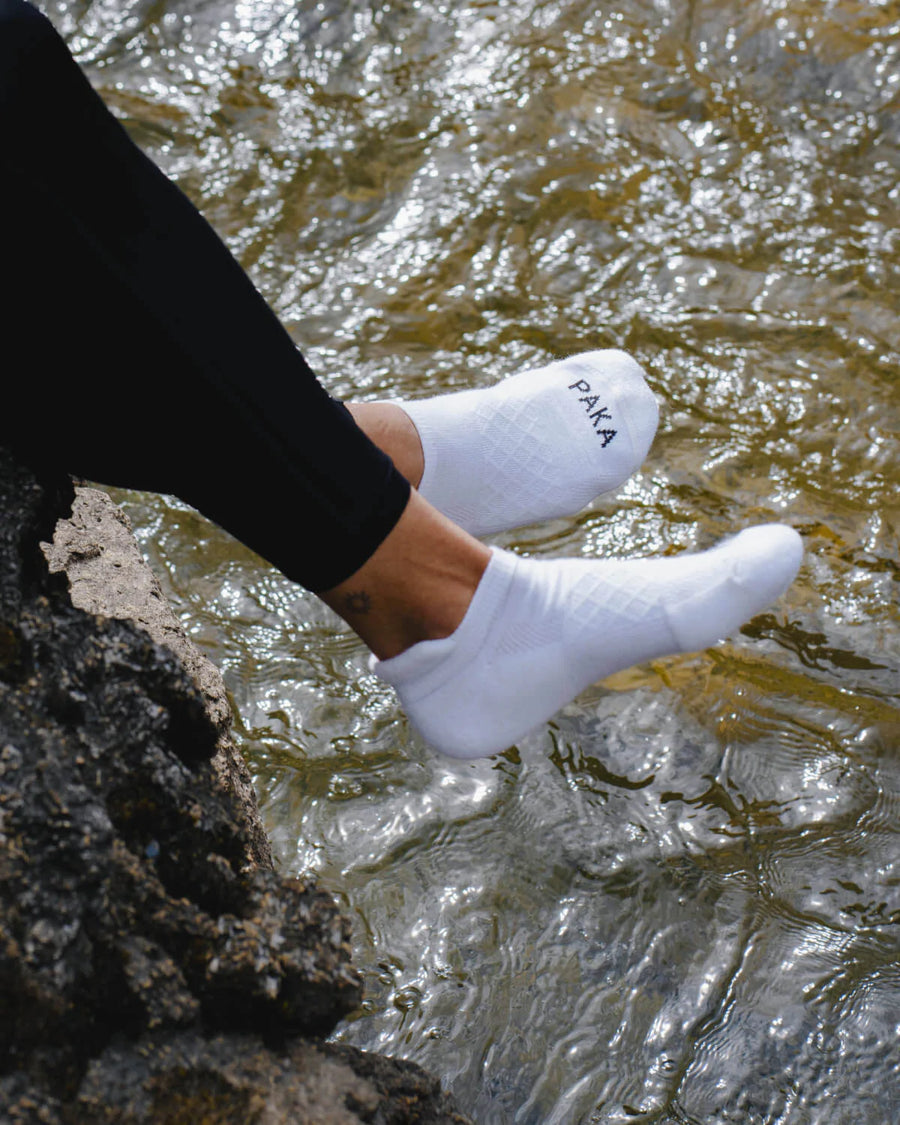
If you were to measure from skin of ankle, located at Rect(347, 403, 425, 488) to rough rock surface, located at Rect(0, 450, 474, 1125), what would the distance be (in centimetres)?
52

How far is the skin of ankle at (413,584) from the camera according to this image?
1.10 metres

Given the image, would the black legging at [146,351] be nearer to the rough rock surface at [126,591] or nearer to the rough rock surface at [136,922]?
the rough rock surface at [136,922]

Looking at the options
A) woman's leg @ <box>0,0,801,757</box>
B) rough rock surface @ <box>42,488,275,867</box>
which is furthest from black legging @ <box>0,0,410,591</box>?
rough rock surface @ <box>42,488,275,867</box>

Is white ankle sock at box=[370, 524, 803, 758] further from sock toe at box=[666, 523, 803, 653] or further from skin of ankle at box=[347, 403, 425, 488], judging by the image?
skin of ankle at box=[347, 403, 425, 488]

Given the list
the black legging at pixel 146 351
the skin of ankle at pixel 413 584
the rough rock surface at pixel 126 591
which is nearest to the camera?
the black legging at pixel 146 351

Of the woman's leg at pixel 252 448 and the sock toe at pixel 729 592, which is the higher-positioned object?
the woman's leg at pixel 252 448

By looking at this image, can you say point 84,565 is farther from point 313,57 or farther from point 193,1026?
point 313,57

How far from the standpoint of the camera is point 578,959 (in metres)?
1.26

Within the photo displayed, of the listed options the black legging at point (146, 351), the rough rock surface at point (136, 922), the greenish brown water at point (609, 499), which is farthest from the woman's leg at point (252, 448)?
the greenish brown water at point (609, 499)

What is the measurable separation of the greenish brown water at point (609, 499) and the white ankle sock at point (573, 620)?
29 cm

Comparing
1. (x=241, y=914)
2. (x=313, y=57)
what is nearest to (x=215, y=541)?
(x=241, y=914)

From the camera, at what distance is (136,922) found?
2.87ft

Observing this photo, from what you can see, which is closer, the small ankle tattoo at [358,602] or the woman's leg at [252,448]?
the woman's leg at [252,448]

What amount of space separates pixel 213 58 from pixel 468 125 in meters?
0.82
